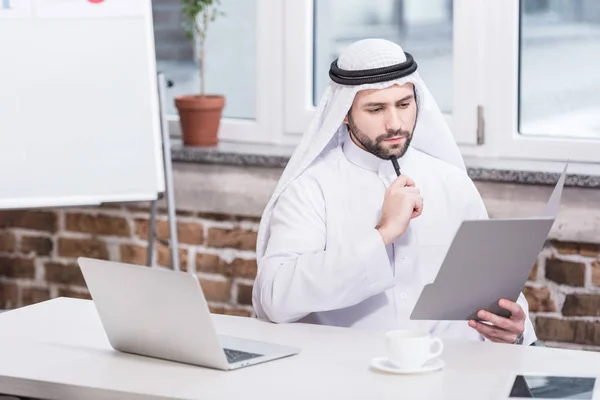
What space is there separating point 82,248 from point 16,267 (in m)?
0.31

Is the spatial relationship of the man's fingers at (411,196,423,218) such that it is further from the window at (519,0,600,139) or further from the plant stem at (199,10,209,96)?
the plant stem at (199,10,209,96)

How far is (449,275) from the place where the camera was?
1971mm

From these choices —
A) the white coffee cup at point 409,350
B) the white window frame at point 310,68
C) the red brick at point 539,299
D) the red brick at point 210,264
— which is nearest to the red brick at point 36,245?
the red brick at point 210,264

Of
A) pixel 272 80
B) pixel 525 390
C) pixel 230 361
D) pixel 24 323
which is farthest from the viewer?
pixel 272 80

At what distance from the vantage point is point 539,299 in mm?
3277

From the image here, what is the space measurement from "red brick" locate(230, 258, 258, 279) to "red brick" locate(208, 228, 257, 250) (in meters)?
0.05

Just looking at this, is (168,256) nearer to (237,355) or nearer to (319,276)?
(319,276)

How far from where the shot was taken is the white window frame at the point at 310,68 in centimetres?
336

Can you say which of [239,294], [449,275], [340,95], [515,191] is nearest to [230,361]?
[449,275]

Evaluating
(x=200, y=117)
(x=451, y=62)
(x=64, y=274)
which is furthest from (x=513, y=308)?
(x=64, y=274)

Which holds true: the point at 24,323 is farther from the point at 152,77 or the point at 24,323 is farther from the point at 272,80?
the point at 272,80

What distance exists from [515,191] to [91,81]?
1.31 m

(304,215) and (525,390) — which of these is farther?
Result: (304,215)

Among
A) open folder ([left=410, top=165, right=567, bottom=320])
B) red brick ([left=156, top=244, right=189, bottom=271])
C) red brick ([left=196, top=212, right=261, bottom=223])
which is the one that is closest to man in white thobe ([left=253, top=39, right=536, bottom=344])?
open folder ([left=410, top=165, right=567, bottom=320])
